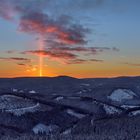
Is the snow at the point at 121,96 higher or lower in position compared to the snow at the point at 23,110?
higher

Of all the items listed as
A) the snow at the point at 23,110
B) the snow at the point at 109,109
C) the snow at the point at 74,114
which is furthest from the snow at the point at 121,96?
the snow at the point at 23,110

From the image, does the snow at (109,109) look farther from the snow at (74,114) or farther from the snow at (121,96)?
the snow at (121,96)

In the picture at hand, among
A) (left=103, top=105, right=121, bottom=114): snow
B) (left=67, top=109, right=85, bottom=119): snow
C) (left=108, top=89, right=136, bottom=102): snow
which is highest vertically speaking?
(left=108, top=89, right=136, bottom=102): snow

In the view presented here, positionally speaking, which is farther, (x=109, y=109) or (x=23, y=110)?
(x=109, y=109)

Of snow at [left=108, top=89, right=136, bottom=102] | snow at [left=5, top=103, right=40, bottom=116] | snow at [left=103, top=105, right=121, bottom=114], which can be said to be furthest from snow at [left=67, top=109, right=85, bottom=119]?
snow at [left=108, top=89, right=136, bottom=102]

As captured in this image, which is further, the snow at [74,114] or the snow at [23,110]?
the snow at [74,114]

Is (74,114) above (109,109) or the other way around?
the other way around

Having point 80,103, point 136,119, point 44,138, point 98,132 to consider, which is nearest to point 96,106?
point 80,103

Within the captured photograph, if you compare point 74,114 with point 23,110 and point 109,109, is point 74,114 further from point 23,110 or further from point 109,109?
point 23,110

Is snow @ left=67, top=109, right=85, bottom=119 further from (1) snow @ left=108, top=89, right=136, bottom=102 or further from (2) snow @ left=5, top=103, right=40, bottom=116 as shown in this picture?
(1) snow @ left=108, top=89, right=136, bottom=102

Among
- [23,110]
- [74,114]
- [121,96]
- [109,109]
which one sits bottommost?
[74,114]

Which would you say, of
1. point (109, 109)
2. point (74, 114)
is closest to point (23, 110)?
point (74, 114)

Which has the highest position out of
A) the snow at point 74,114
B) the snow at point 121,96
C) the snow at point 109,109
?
the snow at point 121,96
